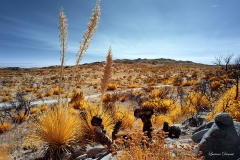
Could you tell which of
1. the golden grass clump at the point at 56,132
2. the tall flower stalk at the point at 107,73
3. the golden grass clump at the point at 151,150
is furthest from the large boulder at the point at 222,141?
the golden grass clump at the point at 56,132

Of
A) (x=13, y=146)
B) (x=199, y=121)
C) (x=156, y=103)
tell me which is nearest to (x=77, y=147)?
(x=13, y=146)

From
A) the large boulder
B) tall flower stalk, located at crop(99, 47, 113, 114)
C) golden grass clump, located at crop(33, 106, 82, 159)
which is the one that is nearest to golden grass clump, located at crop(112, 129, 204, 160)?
the large boulder

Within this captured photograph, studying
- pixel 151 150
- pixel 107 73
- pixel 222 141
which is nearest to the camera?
pixel 151 150

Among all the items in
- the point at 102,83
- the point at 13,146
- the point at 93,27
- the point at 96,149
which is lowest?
the point at 13,146

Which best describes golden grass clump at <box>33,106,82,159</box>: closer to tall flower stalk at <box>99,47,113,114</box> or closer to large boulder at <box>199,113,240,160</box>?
tall flower stalk at <box>99,47,113,114</box>

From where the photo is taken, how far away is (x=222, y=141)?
283 cm

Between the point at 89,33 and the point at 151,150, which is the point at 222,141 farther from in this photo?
the point at 89,33

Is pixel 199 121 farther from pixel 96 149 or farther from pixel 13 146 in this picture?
pixel 13 146

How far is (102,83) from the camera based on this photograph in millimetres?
3684

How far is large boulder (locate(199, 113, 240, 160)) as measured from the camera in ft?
8.92

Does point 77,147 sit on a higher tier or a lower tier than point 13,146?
higher

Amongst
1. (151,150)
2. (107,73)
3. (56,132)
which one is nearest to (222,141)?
(151,150)

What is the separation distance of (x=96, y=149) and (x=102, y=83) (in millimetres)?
1329

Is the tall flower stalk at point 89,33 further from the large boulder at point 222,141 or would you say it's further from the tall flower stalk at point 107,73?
the large boulder at point 222,141
